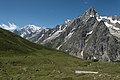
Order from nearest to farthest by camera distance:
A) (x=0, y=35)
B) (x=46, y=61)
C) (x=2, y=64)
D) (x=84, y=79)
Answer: (x=84, y=79)
(x=2, y=64)
(x=46, y=61)
(x=0, y=35)

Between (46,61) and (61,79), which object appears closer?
(61,79)

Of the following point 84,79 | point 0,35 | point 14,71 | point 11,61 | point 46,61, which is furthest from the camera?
point 0,35

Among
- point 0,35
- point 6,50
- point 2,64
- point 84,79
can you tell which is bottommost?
point 84,79

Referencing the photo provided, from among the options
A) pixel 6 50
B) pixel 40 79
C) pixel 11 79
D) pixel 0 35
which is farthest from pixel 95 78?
pixel 0 35

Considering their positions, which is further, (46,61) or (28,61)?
(46,61)

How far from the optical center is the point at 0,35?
530 feet

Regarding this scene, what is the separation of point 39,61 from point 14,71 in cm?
3069

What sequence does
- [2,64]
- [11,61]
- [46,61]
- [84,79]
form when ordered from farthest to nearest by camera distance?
1. [46,61]
2. [11,61]
3. [2,64]
4. [84,79]

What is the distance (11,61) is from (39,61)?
15.4 meters

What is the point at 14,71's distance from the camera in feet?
255

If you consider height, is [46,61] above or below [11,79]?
above

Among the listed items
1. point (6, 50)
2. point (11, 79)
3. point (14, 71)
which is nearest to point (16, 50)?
point (6, 50)

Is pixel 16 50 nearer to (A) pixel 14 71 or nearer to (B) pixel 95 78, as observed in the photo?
(A) pixel 14 71

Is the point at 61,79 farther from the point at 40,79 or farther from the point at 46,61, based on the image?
the point at 46,61
